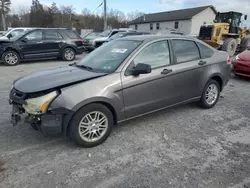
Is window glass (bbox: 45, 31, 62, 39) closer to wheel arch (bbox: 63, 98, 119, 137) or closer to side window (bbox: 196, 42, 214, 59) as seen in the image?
side window (bbox: 196, 42, 214, 59)

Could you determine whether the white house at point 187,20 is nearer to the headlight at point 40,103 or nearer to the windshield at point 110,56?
the windshield at point 110,56

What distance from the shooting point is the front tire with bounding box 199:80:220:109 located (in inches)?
179

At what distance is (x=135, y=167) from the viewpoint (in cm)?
276

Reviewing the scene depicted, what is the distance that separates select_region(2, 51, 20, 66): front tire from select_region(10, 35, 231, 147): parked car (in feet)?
25.0


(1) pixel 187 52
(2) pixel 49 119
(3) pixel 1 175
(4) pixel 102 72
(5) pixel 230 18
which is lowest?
(3) pixel 1 175

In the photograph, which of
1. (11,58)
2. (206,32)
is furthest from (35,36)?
(206,32)

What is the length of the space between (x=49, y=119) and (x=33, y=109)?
253 millimetres

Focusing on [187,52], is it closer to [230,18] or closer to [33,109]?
[33,109]

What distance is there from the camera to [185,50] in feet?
13.6

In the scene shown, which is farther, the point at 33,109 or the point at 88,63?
the point at 88,63

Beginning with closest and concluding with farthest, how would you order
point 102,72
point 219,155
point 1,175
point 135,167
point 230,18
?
point 1,175 < point 135,167 < point 219,155 < point 102,72 < point 230,18

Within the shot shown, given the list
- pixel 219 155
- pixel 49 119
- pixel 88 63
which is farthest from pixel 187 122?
pixel 49 119

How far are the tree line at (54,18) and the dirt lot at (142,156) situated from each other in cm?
4825

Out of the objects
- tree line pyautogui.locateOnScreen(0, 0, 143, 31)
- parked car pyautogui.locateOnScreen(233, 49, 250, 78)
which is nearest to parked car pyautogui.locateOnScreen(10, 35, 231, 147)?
parked car pyautogui.locateOnScreen(233, 49, 250, 78)
